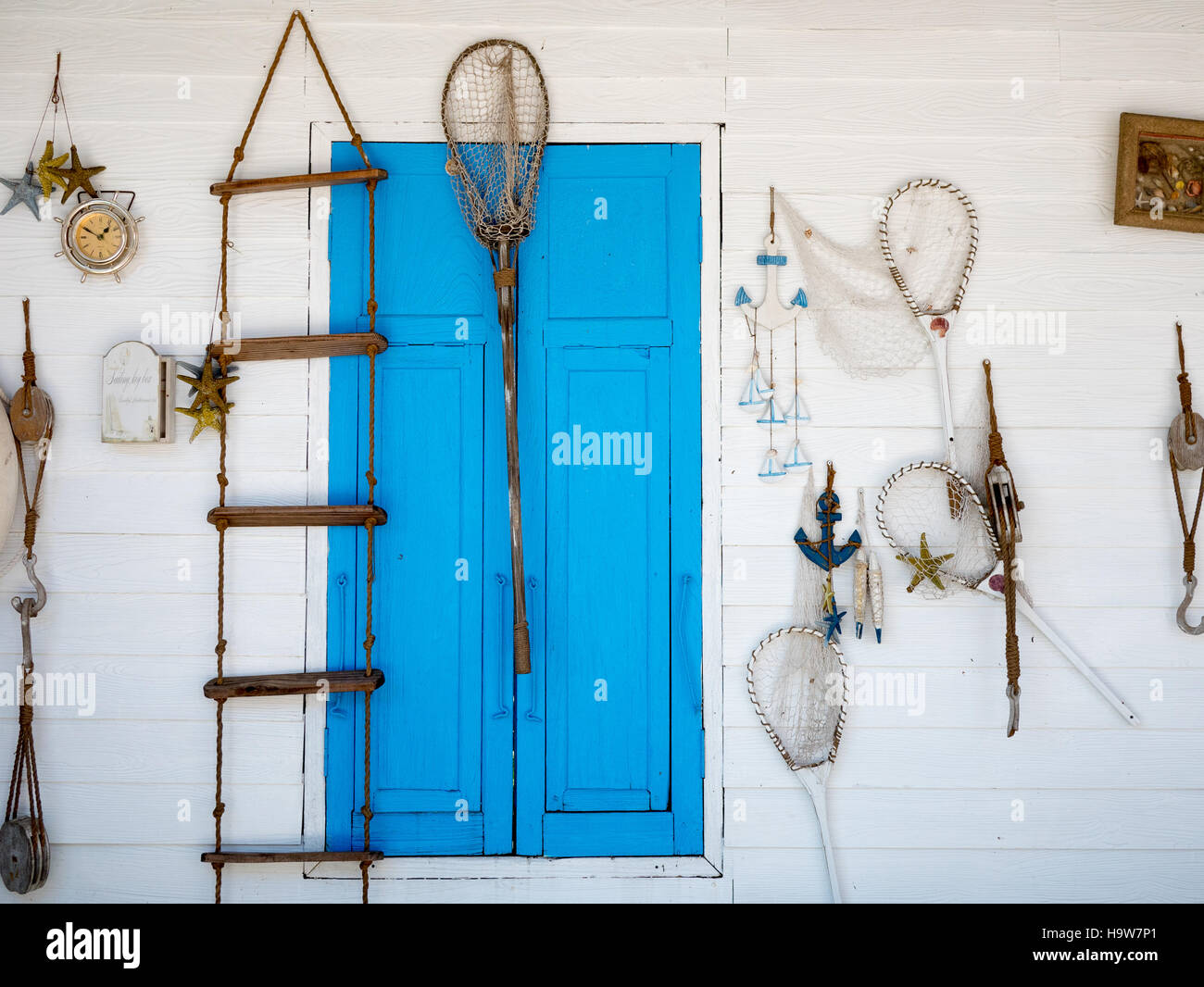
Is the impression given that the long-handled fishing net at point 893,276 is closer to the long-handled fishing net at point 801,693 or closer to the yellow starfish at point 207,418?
the long-handled fishing net at point 801,693

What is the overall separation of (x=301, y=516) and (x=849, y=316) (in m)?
1.74

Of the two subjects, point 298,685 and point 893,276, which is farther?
point 893,276

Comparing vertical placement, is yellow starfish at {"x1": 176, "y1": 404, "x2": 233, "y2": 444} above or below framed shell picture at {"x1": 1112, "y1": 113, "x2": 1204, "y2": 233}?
below

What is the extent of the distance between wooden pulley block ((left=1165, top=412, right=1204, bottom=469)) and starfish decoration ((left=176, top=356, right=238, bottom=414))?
1.81 feet

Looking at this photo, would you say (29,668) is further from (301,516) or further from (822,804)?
(822,804)

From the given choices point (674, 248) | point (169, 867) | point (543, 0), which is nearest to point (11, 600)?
point (169, 867)

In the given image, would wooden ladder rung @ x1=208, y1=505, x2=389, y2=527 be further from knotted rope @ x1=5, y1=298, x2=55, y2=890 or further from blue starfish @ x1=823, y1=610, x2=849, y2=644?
Result: blue starfish @ x1=823, y1=610, x2=849, y2=644

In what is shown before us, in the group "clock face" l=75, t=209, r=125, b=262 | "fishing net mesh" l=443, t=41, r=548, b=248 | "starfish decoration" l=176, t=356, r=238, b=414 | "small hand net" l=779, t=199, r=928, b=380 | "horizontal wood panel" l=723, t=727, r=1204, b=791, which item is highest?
"fishing net mesh" l=443, t=41, r=548, b=248

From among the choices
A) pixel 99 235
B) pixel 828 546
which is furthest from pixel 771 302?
pixel 99 235

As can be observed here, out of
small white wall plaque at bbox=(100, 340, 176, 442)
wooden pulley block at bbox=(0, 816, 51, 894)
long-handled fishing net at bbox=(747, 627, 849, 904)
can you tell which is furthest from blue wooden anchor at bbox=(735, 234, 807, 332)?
wooden pulley block at bbox=(0, 816, 51, 894)

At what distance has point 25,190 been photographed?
2588 millimetres

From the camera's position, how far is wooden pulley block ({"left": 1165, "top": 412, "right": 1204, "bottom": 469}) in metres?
2.55

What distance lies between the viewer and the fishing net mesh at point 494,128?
254cm

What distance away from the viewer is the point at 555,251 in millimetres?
2611
